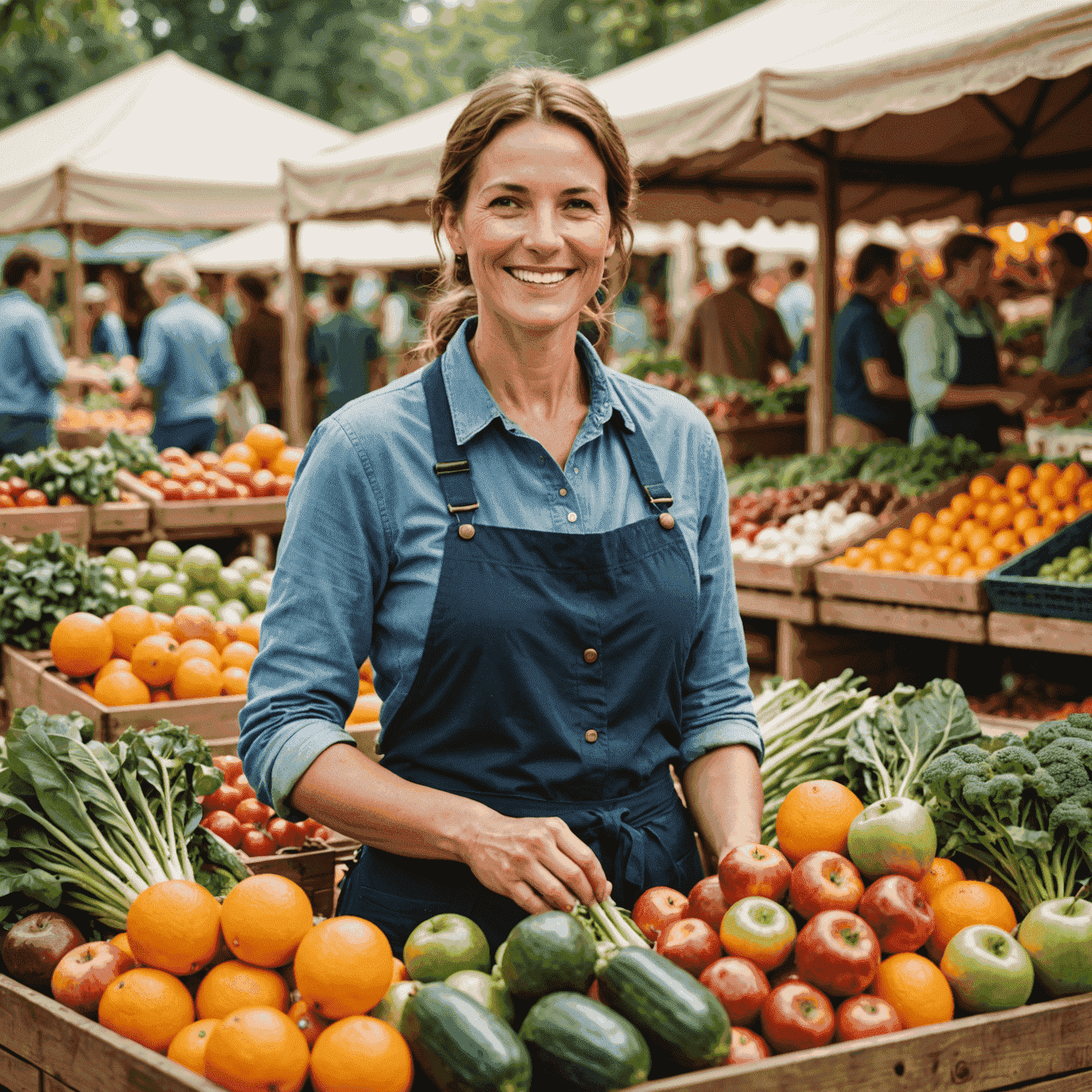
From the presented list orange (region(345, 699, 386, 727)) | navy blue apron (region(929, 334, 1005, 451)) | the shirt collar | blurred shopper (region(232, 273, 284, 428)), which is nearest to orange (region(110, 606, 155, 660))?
orange (region(345, 699, 386, 727))

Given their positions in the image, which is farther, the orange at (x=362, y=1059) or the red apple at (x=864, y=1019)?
the red apple at (x=864, y=1019)

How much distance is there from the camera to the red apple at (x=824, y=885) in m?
1.74

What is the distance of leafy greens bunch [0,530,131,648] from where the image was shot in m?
4.50

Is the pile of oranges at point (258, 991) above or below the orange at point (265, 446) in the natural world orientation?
above

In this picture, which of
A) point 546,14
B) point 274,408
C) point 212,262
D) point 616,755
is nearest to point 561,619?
point 616,755

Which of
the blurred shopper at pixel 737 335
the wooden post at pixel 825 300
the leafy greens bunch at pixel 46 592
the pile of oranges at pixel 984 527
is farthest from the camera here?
the blurred shopper at pixel 737 335

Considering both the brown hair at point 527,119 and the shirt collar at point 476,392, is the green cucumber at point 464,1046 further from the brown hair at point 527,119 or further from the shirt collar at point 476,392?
the brown hair at point 527,119

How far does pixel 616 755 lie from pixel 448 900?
336mm

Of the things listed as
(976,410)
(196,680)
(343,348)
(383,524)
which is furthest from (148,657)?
(343,348)

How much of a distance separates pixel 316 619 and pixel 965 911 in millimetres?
1041

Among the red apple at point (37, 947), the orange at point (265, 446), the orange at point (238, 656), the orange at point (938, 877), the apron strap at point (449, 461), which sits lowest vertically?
the orange at point (238, 656)

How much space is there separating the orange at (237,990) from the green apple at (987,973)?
0.91 metres

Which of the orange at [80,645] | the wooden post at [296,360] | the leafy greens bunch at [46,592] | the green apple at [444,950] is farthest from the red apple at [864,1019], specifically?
the wooden post at [296,360]

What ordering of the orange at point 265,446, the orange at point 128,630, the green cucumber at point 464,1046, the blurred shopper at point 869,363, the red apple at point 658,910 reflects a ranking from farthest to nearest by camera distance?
the blurred shopper at point 869,363 < the orange at point 265,446 < the orange at point 128,630 < the red apple at point 658,910 < the green cucumber at point 464,1046
